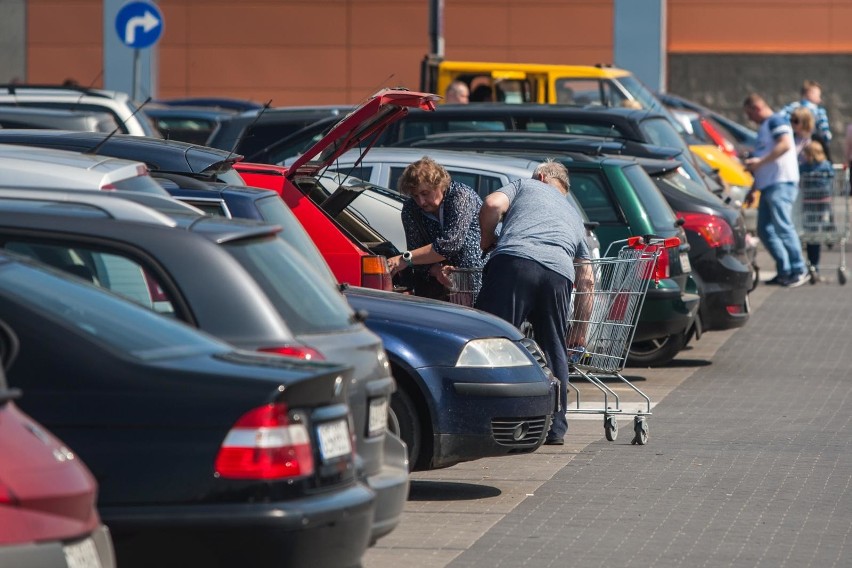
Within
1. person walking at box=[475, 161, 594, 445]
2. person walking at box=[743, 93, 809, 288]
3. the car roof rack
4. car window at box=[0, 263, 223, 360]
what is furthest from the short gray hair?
person walking at box=[743, 93, 809, 288]

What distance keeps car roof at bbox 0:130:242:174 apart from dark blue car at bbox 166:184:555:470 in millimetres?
515

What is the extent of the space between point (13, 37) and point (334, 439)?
31441mm

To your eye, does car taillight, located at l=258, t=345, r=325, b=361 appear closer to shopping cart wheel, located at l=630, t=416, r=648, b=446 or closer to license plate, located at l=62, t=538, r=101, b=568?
license plate, located at l=62, t=538, r=101, b=568

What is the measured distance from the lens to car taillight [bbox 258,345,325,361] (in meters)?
5.49

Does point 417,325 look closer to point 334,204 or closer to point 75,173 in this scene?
point 75,173

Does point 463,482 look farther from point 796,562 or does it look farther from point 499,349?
point 796,562

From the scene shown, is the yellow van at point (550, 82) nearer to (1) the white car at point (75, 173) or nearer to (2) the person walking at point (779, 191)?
(2) the person walking at point (779, 191)

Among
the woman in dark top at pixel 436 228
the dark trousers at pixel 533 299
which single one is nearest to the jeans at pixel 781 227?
the woman in dark top at pixel 436 228

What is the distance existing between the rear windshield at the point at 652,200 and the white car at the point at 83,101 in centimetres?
386

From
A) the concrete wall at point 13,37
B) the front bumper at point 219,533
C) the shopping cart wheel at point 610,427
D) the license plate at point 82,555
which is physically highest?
the concrete wall at point 13,37

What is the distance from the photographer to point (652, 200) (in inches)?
502

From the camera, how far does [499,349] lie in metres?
8.05

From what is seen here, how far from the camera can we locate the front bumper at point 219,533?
493cm

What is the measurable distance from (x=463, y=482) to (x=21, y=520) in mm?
4983
